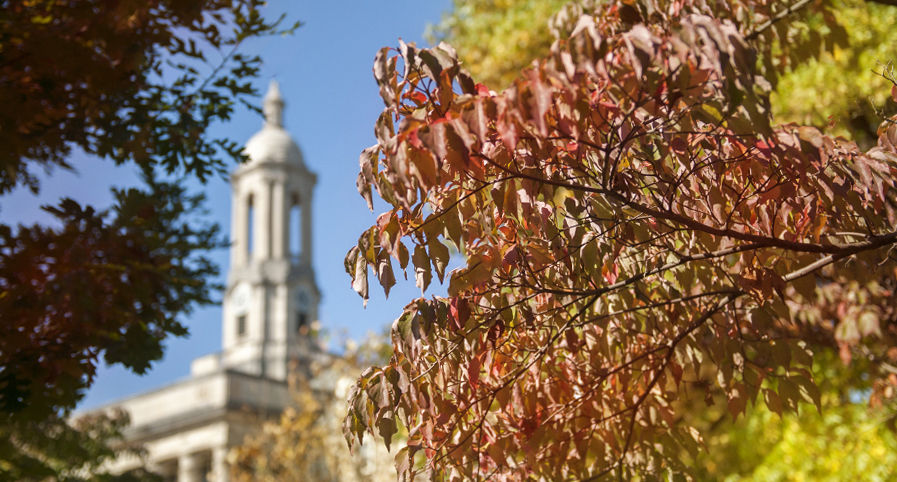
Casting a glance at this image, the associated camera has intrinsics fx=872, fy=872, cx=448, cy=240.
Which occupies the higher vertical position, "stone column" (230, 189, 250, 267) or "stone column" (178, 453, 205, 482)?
"stone column" (230, 189, 250, 267)

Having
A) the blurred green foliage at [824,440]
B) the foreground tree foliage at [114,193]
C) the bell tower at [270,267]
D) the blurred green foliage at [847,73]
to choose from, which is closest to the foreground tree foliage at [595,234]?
the foreground tree foliage at [114,193]

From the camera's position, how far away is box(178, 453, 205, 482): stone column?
34.4 metres

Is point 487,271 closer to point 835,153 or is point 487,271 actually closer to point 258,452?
point 835,153

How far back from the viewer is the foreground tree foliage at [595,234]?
89.1 inches

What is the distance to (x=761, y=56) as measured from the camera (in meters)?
5.27

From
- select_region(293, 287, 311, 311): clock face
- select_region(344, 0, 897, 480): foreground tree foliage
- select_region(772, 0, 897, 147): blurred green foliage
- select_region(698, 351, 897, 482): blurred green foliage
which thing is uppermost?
select_region(293, 287, 311, 311): clock face

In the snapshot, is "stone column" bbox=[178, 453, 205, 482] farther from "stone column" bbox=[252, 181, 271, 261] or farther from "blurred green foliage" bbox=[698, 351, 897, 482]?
"blurred green foliage" bbox=[698, 351, 897, 482]

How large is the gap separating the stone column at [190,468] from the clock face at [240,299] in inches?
428

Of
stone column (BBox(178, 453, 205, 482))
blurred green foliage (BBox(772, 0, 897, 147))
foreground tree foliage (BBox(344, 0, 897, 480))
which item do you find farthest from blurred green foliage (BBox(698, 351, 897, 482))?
stone column (BBox(178, 453, 205, 482))

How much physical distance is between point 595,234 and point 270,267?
42.8 meters

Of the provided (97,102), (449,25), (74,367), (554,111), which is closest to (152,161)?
(97,102)

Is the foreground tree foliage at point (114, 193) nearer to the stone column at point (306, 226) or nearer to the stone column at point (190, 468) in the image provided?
the stone column at point (190, 468)

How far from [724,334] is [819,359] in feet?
23.0

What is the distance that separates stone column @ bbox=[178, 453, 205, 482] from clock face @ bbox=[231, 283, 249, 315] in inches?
428
